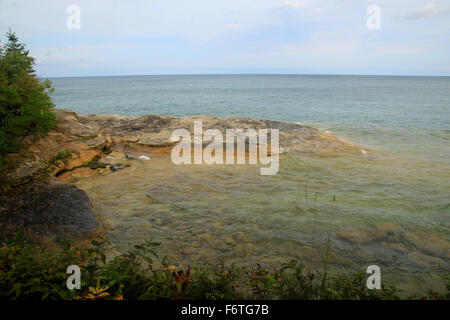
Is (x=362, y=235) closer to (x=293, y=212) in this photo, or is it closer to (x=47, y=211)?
(x=293, y=212)

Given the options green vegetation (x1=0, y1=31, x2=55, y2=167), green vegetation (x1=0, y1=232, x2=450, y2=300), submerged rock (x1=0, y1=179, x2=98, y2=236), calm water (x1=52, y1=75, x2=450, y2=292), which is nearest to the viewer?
green vegetation (x1=0, y1=232, x2=450, y2=300)

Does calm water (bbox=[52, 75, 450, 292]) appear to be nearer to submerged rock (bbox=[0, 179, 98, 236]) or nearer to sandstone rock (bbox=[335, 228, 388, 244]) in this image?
sandstone rock (bbox=[335, 228, 388, 244])

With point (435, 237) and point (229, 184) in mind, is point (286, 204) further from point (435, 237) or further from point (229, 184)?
point (435, 237)

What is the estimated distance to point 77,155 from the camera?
8742 millimetres

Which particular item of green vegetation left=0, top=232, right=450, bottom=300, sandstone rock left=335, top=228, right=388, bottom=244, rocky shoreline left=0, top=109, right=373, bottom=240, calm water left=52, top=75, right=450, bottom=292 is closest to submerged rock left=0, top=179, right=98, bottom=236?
rocky shoreline left=0, top=109, right=373, bottom=240

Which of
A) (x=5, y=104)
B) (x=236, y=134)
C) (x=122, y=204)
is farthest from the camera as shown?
(x=236, y=134)

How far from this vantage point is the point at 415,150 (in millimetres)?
13820

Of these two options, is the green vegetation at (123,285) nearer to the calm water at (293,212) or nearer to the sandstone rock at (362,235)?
the calm water at (293,212)

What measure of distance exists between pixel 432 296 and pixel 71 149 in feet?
30.5

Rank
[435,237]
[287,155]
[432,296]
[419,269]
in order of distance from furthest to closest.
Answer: [287,155] → [435,237] → [419,269] → [432,296]

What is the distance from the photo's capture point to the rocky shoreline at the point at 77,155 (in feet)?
17.2

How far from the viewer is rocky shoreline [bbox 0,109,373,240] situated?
17.2ft
